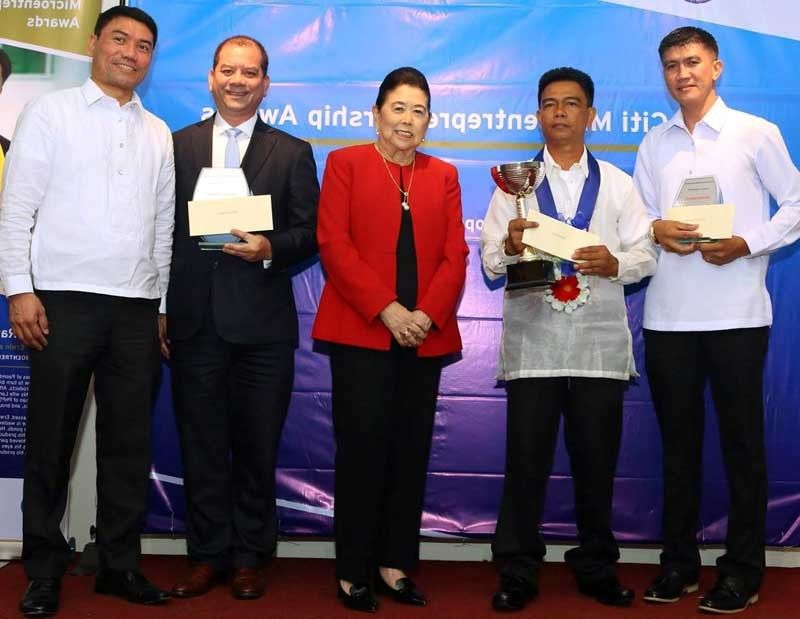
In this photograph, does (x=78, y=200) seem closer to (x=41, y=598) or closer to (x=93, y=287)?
(x=93, y=287)

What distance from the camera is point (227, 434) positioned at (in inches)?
127

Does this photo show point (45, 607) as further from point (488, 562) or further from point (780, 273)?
point (780, 273)

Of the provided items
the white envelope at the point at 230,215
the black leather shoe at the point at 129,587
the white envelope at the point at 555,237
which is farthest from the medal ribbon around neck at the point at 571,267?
the black leather shoe at the point at 129,587

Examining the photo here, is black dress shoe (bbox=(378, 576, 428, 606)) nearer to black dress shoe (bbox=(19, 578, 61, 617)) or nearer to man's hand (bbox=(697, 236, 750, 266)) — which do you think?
black dress shoe (bbox=(19, 578, 61, 617))

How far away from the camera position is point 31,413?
9.68 feet

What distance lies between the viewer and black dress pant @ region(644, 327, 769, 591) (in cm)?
313

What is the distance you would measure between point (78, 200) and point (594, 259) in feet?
5.30

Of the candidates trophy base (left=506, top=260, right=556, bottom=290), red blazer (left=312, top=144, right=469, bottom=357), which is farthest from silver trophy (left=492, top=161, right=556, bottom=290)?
red blazer (left=312, top=144, right=469, bottom=357)

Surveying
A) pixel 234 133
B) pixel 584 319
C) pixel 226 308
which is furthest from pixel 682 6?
pixel 226 308

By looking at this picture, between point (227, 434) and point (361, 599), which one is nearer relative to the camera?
point (361, 599)

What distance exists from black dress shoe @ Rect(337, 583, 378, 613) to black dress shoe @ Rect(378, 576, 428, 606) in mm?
97

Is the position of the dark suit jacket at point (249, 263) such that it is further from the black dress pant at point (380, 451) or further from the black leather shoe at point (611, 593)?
the black leather shoe at point (611, 593)

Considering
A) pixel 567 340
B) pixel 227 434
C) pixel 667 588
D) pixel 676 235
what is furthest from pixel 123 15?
pixel 667 588

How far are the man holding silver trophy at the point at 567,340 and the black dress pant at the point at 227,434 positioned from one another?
782mm
